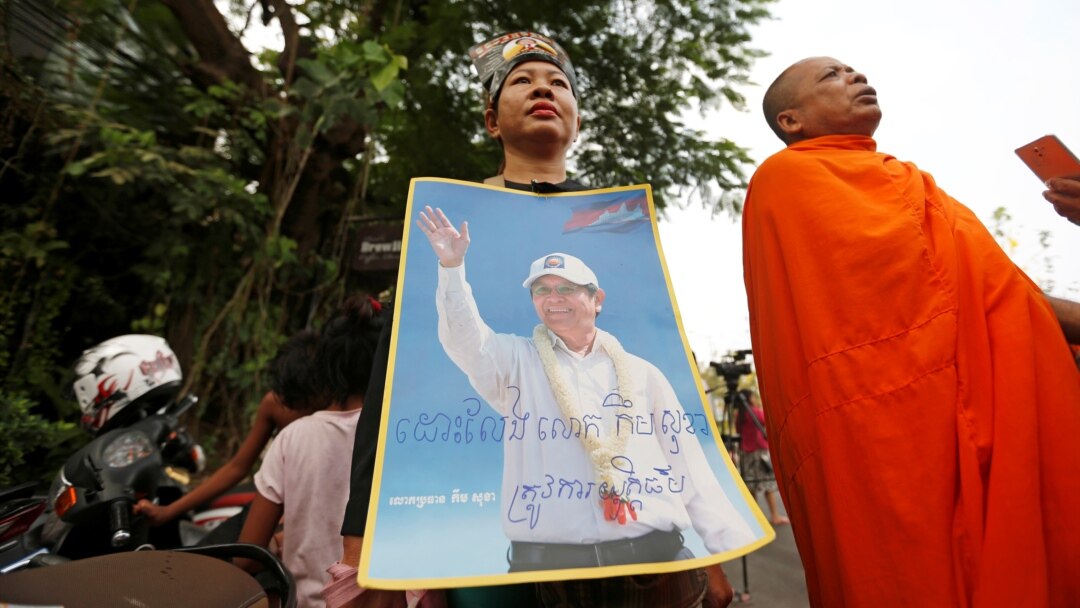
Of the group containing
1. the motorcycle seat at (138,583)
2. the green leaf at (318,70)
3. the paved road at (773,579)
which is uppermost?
the green leaf at (318,70)

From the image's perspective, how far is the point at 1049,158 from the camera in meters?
1.19

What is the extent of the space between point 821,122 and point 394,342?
114 cm

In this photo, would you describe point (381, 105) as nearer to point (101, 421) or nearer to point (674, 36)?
point (101, 421)

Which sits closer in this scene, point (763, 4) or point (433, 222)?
point (433, 222)

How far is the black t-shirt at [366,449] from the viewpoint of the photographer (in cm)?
85

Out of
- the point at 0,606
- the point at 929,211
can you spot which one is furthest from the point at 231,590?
the point at 929,211

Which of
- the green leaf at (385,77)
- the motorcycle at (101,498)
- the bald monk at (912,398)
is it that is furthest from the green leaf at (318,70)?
the bald monk at (912,398)

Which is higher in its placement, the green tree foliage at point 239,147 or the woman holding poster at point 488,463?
the green tree foliage at point 239,147

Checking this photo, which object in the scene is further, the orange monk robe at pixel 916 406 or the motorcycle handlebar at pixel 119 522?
the motorcycle handlebar at pixel 119 522

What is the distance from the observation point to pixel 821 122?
4.42 ft

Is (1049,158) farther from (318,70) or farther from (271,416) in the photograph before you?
(318,70)

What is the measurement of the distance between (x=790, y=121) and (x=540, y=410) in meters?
1.05

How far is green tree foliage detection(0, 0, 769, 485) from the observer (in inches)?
145

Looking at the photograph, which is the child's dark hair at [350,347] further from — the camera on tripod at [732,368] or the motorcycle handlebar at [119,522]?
the camera on tripod at [732,368]
